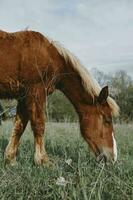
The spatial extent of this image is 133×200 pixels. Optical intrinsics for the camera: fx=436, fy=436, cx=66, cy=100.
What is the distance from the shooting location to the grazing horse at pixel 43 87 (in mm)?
6879

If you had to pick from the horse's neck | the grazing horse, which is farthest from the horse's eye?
the horse's neck

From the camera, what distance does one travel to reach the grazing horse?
6879 mm

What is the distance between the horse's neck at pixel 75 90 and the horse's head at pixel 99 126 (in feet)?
0.38

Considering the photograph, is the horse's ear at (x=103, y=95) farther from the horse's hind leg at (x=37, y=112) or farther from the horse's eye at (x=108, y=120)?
the horse's hind leg at (x=37, y=112)

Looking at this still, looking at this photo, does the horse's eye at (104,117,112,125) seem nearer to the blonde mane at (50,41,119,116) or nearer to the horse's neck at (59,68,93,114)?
the blonde mane at (50,41,119,116)

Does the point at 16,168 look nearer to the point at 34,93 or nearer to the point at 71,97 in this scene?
the point at 34,93

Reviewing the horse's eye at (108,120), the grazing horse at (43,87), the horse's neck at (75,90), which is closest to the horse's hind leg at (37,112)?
the grazing horse at (43,87)

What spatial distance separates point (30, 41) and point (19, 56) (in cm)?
33

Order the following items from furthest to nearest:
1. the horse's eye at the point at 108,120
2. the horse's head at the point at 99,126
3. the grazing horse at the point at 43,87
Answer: the horse's eye at the point at 108,120 < the horse's head at the point at 99,126 < the grazing horse at the point at 43,87

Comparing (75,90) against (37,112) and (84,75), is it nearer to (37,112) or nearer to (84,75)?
(84,75)

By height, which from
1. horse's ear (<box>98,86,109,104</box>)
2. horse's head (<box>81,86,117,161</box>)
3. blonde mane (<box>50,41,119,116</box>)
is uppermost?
blonde mane (<box>50,41,119,116</box>)

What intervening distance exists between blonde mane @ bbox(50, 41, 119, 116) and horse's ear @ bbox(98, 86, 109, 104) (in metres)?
0.09

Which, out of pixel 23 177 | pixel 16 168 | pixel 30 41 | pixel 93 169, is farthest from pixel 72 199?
pixel 30 41

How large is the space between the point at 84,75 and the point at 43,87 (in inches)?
32.3
